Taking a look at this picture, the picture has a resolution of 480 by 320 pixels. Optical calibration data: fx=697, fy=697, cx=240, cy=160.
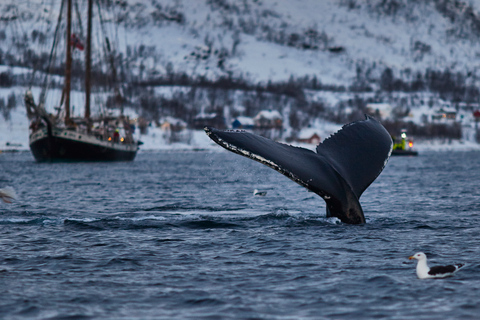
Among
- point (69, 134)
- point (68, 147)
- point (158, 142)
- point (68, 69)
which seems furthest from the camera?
point (158, 142)

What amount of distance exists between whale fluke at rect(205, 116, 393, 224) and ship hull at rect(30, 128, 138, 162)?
5723 centimetres

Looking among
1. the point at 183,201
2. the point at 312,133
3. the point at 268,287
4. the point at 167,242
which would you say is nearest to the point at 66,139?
the point at 183,201

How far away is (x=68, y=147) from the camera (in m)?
68.4

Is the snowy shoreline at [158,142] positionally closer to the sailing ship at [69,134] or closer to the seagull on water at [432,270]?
the sailing ship at [69,134]

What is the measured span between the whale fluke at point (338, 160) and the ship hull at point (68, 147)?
5723 cm

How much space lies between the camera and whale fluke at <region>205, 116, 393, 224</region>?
10883mm

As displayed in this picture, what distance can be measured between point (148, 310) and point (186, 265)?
2610mm

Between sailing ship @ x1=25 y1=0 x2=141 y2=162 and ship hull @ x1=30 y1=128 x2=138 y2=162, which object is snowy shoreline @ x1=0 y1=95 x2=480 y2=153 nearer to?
sailing ship @ x1=25 y1=0 x2=141 y2=162

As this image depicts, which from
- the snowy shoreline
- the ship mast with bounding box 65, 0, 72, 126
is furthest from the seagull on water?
the snowy shoreline

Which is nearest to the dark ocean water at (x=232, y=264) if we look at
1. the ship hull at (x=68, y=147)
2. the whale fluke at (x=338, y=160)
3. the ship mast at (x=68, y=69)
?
the whale fluke at (x=338, y=160)

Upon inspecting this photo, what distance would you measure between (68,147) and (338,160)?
59.3m

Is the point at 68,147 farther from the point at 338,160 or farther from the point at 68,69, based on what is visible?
the point at 338,160

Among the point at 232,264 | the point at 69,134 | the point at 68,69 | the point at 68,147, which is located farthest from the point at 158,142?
the point at 232,264

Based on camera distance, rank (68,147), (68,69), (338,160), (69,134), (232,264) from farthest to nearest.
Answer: (68,69)
(68,147)
(69,134)
(338,160)
(232,264)
